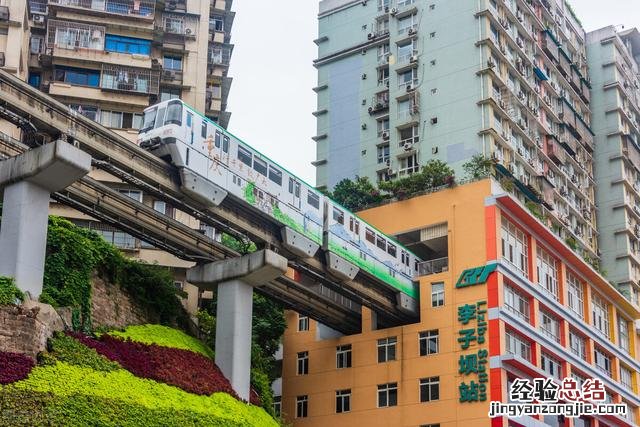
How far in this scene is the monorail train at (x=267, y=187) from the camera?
119 ft

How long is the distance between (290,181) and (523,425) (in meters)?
15.0

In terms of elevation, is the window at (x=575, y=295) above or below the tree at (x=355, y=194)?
below

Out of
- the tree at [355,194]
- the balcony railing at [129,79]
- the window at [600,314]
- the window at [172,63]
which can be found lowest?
the window at [600,314]

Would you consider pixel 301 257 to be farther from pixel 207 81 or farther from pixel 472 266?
pixel 207 81

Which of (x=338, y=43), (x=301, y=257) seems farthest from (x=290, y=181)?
(x=338, y=43)

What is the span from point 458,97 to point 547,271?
45.8 feet

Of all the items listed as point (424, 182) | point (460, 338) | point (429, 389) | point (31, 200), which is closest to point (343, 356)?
point (429, 389)

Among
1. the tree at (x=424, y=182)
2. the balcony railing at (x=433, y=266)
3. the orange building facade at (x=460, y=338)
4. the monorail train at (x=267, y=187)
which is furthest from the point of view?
the tree at (x=424, y=182)

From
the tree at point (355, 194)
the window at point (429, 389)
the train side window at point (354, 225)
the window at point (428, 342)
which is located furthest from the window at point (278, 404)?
the tree at point (355, 194)

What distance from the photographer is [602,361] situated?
186 feet

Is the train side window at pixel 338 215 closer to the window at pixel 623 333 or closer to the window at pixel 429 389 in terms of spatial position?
the window at pixel 429 389

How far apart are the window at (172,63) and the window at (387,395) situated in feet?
69.5

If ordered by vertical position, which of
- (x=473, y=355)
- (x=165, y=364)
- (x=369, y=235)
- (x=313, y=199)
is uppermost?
(x=313, y=199)

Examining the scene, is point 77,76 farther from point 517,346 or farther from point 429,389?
point 517,346
